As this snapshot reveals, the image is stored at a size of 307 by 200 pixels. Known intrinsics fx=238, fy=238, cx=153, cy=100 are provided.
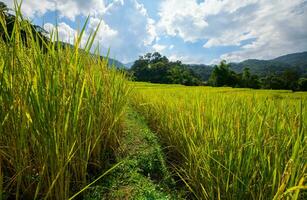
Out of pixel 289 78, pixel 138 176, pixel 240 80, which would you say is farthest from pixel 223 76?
pixel 138 176

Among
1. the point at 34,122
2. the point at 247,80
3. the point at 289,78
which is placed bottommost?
the point at 247,80

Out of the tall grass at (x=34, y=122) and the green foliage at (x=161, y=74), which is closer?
the tall grass at (x=34, y=122)

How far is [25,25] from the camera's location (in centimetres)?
145

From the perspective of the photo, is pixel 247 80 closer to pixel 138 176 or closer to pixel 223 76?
pixel 223 76

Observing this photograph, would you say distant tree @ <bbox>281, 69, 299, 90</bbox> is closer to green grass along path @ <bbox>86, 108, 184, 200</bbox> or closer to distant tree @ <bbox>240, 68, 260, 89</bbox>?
distant tree @ <bbox>240, 68, 260, 89</bbox>

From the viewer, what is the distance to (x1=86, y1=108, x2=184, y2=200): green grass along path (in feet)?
6.53

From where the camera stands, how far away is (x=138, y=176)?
2383 millimetres

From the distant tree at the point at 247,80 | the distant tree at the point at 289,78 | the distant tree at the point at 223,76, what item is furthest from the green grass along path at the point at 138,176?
the distant tree at the point at 289,78

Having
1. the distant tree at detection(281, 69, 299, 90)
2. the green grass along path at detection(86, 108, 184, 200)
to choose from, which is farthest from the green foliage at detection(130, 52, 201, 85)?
the green grass along path at detection(86, 108, 184, 200)

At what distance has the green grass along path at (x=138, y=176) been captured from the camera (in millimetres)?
1989

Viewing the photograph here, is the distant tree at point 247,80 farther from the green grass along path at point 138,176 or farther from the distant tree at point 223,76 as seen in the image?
the green grass along path at point 138,176

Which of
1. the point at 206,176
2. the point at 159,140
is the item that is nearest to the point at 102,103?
the point at 206,176

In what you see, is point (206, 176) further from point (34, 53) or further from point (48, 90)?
point (34, 53)

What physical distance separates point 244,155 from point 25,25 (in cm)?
175
